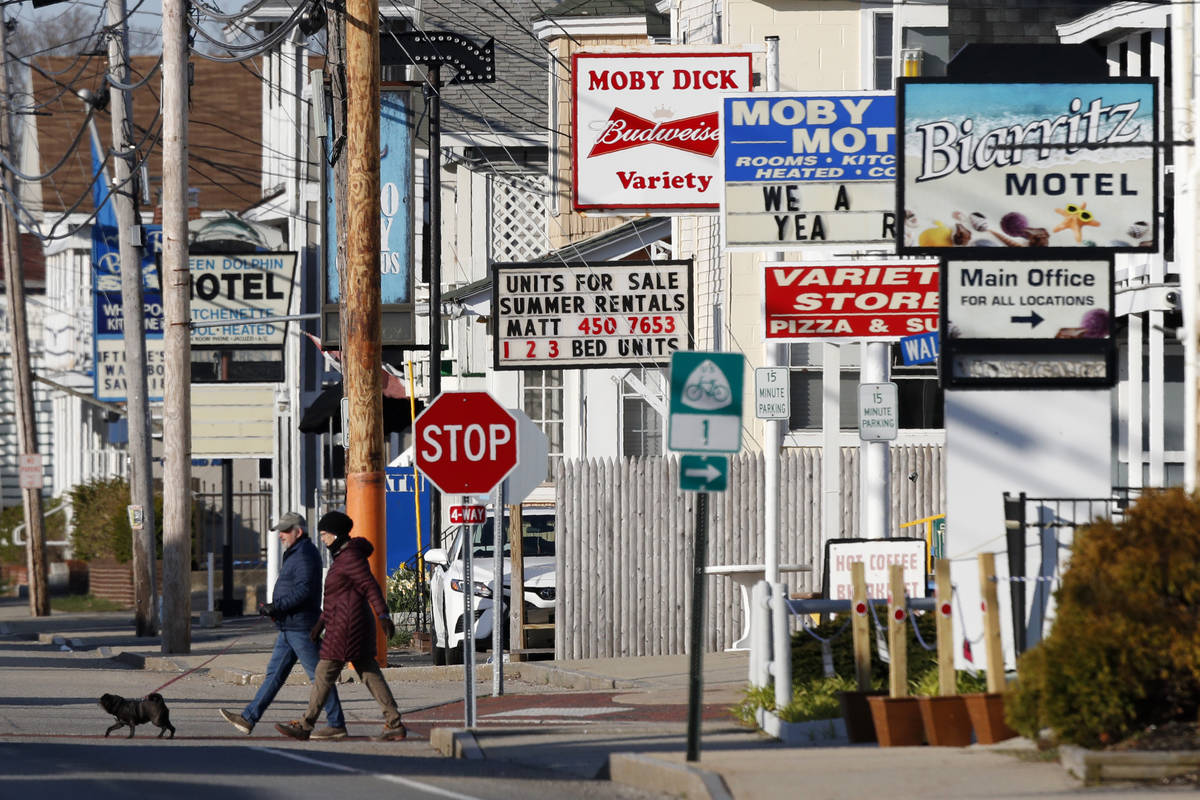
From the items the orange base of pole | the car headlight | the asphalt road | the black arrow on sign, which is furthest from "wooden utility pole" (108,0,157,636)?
the black arrow on sign

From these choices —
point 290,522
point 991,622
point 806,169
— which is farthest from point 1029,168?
point 290,522

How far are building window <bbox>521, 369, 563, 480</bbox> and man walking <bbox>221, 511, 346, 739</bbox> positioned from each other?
1381cm

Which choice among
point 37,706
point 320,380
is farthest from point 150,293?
Answer: point 37,706

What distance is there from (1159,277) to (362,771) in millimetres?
10473

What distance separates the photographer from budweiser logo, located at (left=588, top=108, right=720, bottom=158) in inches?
732

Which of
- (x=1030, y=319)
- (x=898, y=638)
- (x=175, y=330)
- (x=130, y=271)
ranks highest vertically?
(x=130, y=271)

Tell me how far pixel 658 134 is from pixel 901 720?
846 cm

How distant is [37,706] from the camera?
1789cm

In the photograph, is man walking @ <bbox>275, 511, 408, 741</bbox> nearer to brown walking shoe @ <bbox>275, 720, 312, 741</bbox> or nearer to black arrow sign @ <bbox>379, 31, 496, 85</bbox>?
brown walking shoe @ <bbox>275, 720, 312, 741</bbox>

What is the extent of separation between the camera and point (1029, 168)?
1296cm

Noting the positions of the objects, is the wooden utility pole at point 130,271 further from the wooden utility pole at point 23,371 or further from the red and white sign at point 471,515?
the red and white sign at point 471,515

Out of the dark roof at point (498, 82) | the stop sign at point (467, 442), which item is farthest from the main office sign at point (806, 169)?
the dark roof at point (498, 82)

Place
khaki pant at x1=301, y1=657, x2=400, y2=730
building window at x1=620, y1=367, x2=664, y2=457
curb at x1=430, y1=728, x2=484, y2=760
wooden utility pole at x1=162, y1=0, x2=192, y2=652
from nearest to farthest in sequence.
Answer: curb at x1=430, y1=728, x2=484, y2=760 → khaki pant at x1=301, y1=657, x2=400, y2=730 → wooden utility pole at x1=162, y1=0, x2=192, y2=652 → building window at x1=620, y1=367, x2=664, y2=457

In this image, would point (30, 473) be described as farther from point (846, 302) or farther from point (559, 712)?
point (846, 302)
